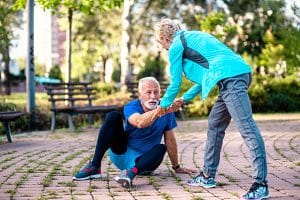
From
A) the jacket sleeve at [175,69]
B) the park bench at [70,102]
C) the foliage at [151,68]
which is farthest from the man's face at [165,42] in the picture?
the foliage at [151,68]

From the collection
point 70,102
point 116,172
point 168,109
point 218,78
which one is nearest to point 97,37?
point 70,102

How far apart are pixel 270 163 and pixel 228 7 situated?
114ft

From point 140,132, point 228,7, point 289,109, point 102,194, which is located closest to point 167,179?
point 140,132

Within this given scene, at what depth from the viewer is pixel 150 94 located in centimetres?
586

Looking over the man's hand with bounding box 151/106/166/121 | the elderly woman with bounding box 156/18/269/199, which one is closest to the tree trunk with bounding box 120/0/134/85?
the man's hand with bounding box 151/106/166/121

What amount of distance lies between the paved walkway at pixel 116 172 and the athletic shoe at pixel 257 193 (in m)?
0.22

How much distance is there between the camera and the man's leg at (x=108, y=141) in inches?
237

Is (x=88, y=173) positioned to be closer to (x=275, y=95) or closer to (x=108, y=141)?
(x=108, y=141)

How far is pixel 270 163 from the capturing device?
7.61 meters

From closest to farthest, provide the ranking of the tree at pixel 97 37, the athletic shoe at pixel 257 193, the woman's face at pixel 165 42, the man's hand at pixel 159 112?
1. the athletic shoe at pixel 257 193
2. the woman's face at pixel 165 42
3. the man's hand at pixel 159 112
4. the tree at pixel 97 37

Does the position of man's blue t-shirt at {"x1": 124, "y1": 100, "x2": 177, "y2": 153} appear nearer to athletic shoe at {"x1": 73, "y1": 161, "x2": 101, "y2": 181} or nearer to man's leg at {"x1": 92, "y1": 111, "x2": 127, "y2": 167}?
man's leg at {"x1": 92, "y1": 111, "x2": 127, "y2": 167}

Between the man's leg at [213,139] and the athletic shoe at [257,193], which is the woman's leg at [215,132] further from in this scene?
the athletic shoe at [257,193]

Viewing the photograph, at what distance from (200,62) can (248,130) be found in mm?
728

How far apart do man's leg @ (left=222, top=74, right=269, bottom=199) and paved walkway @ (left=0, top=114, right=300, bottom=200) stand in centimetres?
27
